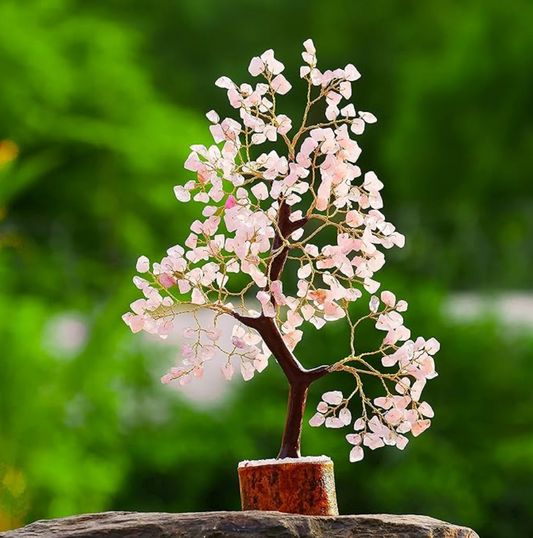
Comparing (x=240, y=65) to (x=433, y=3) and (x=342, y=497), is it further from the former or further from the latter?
(x=342, y=497)

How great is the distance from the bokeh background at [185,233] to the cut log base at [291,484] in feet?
6.46

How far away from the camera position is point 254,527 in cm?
190

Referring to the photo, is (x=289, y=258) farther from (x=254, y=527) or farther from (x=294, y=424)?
(x=254, y=527)

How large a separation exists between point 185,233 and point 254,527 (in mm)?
9242

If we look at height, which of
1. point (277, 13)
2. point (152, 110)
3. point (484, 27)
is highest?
point (277, 13)

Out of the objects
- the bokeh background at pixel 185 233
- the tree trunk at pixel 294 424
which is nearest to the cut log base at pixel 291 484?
the tree trunk at pixel 294 424

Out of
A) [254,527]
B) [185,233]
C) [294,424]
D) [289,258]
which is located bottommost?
[254,527]

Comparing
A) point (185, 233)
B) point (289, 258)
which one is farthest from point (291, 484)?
point (185, 233)

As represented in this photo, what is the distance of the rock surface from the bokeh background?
1.94 m

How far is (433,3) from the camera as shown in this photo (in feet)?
58.4

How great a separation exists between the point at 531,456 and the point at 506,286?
3355 mm

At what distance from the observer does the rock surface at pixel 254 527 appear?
1903mm

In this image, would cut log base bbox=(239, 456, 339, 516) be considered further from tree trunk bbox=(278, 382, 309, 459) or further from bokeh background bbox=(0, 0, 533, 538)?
bokeh background bbox=(0, 0, 533, 538)

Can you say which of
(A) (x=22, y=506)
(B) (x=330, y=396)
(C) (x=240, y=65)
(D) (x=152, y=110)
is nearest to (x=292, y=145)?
(B) (x=330, y=396)
